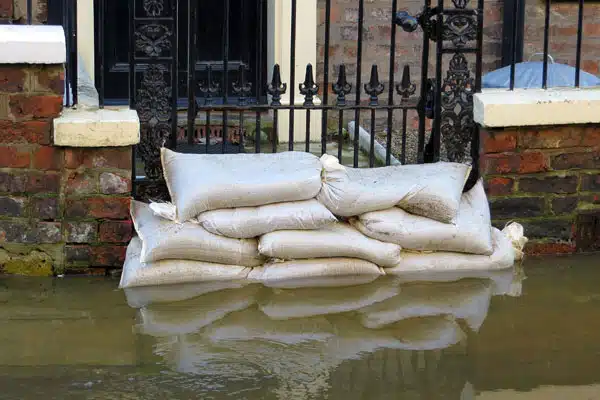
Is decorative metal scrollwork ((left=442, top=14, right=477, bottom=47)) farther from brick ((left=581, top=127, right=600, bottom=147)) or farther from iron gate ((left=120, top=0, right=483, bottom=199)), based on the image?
brick ((left=581, top=127, right=600, bottom=147))

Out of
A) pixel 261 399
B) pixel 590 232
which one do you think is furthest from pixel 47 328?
pixel 590 232

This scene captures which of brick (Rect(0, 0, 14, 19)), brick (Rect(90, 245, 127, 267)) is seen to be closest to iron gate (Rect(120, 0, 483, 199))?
brick (Rect(90, 245, 127, 267))

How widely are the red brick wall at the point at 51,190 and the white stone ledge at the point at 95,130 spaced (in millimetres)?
59

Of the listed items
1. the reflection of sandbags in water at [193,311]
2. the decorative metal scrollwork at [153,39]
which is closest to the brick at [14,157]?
the decorative metal scrollwork at [153,39]

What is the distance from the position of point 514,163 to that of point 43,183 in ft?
7.46

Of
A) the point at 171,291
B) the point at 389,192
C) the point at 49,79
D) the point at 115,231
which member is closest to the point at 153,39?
the point at 49,79

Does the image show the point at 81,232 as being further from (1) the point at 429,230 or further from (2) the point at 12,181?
(1) the point at 429,230

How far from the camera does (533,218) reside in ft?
18.9

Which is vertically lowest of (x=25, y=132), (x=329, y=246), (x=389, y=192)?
(x=329, y=246)

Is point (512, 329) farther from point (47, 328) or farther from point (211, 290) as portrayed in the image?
point (47, 328)

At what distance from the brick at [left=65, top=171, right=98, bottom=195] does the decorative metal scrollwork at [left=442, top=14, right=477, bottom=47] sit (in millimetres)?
1852

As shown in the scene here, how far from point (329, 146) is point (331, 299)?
2620 mm

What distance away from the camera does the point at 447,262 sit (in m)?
5.31

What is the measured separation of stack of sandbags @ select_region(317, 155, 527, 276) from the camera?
5168 mm
